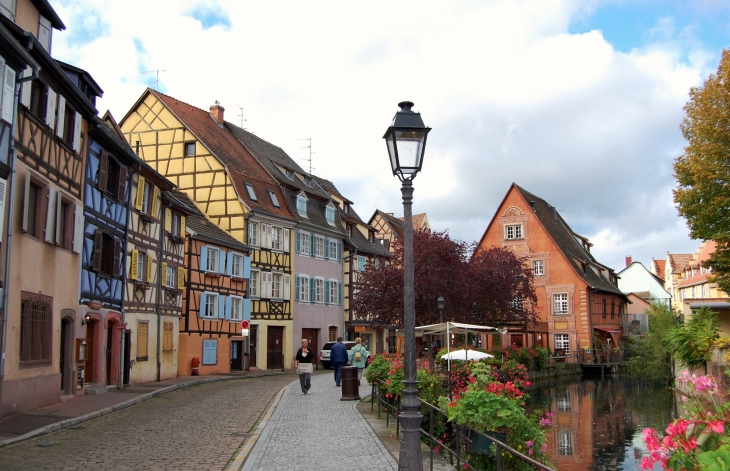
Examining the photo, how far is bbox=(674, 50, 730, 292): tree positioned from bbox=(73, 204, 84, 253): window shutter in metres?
19.9

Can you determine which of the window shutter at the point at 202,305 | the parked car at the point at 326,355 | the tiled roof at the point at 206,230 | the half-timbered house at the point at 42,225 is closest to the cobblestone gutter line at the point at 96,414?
the half-timbered house at the point at 42,225

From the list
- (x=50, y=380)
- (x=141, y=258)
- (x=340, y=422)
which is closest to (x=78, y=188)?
(x=50, y=380)

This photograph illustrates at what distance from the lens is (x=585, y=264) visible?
6184 centimetres

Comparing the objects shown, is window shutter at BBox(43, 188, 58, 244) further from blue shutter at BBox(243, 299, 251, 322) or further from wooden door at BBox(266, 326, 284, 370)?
wooden door at BBox(266, 326, 284, 370)

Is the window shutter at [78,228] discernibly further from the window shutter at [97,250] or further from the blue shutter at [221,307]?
the blue shutter at [221,307]

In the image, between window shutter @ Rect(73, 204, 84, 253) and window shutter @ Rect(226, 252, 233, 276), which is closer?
window shutter @ Rect(73, 204, 84, 253)

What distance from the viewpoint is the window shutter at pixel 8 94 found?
14477 millimetres

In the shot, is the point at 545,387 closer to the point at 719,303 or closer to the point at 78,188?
the point at 719,303

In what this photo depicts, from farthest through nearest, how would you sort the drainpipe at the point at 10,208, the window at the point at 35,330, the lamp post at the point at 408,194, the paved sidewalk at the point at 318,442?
the window at the point at 35,330, the drainpipe at the point at 10,208, the paved sidewalk at the point at 318,442, the lamp post at the point at 408,194

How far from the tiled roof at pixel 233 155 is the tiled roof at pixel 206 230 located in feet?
7.71

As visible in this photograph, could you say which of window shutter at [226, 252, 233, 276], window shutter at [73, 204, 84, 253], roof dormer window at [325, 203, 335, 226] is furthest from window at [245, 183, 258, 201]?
window shutter at [73, 204, 84, 253]

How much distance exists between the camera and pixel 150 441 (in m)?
12.8

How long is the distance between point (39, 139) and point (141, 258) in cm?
1040

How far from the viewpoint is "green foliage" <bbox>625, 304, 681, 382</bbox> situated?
40.0 m
